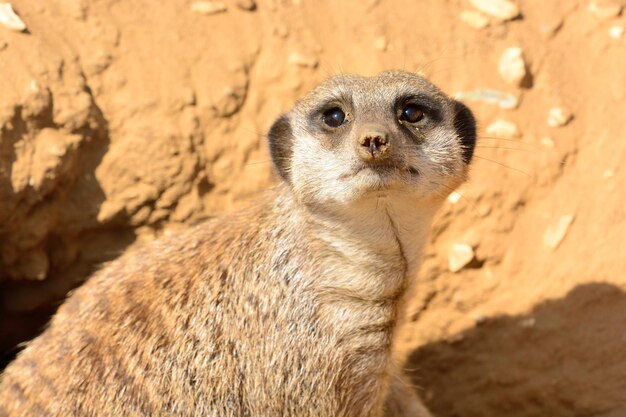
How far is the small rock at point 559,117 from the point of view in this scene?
4227 mm

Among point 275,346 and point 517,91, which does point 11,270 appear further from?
point 517,91

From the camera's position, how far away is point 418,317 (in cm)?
439

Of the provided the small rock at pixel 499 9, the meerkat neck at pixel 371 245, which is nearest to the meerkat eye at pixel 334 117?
the meerkat neck at pixel 371 245

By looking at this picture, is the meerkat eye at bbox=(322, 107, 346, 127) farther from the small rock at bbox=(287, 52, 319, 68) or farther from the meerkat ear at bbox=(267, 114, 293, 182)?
the small rock at bbox=(287, 52, 319, 68)

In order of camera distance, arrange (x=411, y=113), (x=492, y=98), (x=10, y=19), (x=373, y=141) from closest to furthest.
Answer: (x=373, y=141) < (x=411, y=113) < (x=10, y=19) < (x=492, y=98)

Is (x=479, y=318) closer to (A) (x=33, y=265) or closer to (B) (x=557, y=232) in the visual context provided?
(B) (x=557, y=232)

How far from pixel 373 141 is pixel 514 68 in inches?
76.8

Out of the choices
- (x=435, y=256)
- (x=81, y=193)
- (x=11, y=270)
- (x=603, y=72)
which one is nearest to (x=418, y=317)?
(x=435, y=256)

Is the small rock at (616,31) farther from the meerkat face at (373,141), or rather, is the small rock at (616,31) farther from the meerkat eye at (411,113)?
the meerkat eye at (411,113)

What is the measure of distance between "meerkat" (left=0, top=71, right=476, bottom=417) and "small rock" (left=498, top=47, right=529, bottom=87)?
125cm

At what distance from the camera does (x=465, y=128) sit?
312 centimetres

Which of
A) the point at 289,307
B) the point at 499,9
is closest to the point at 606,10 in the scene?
the point at 499,9

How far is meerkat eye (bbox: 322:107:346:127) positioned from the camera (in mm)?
2934

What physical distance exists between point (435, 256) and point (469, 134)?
1.27 meters
